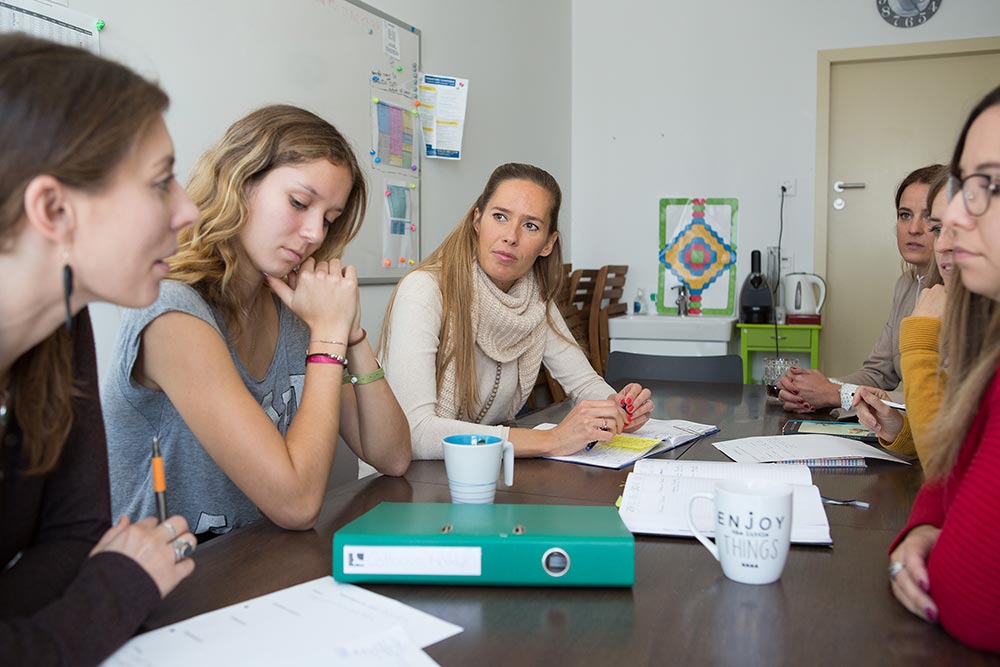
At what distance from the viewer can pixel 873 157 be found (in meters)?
4.73

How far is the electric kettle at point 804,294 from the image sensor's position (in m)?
4.69

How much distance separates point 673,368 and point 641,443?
1.11m

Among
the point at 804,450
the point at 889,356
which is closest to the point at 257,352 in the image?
the point at 804,450

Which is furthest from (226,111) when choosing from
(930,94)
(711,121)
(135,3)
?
(930,94)

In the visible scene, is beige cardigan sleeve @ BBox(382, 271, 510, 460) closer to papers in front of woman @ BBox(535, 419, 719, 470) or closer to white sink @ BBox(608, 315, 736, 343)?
papers in front of woman @ BBox(535, 419, 719, 470)

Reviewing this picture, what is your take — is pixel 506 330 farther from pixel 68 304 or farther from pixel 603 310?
pixel 603 310

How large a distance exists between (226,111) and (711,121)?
3286 mm

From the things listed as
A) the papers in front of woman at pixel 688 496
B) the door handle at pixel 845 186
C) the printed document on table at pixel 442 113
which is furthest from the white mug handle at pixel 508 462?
the door handle at pixel 845 186

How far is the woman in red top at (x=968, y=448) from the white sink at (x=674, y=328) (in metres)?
3.59

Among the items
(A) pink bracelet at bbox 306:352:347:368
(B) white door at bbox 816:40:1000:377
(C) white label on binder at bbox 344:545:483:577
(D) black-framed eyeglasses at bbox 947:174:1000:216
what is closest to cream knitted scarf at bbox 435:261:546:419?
(A) pink bracelet at bbox 306:352:347:368

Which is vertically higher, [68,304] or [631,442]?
[68,304]

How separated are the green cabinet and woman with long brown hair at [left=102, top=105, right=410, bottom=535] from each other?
341 cm

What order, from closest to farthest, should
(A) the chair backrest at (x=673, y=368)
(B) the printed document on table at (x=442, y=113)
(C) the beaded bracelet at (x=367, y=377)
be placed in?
(C) the beaded bracelet at (x=367, y=377)
(A) the chair backrest at (x=673, y=368)
(B) the printed document on table at (x=442, y=113)

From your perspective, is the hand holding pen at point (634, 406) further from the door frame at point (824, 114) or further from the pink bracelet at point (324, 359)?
the door frame at point (824, 114)
